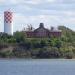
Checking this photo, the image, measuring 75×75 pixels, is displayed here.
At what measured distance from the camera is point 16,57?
599 feet

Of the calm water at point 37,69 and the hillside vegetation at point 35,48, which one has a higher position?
the hillside vegetation at point 35,48

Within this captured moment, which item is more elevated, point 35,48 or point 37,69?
point 35,48

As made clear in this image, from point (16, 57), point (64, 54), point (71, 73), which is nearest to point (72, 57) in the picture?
point (64, 54)

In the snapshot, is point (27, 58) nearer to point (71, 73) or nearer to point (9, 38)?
point (9, 38)

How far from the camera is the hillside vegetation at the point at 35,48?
180 m

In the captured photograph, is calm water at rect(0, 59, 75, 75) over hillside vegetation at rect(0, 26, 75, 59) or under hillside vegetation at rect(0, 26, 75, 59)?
under

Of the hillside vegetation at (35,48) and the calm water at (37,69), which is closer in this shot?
the calm water at (37,69)

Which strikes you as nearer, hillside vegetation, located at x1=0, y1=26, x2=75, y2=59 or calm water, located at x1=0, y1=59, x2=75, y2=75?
calm water, located at x1=0, y1=59, x2=75, y2=75

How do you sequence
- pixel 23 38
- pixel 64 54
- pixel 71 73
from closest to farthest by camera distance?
pixel 71 73 → pixel 64 54 → pixel 23 38

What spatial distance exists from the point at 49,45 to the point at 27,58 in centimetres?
786

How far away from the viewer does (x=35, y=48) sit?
18550 cm

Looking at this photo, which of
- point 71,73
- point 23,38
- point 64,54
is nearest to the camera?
point 71,73

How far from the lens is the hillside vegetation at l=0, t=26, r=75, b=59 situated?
7101 inches

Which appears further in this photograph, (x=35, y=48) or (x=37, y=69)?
(x=35, y=48)
